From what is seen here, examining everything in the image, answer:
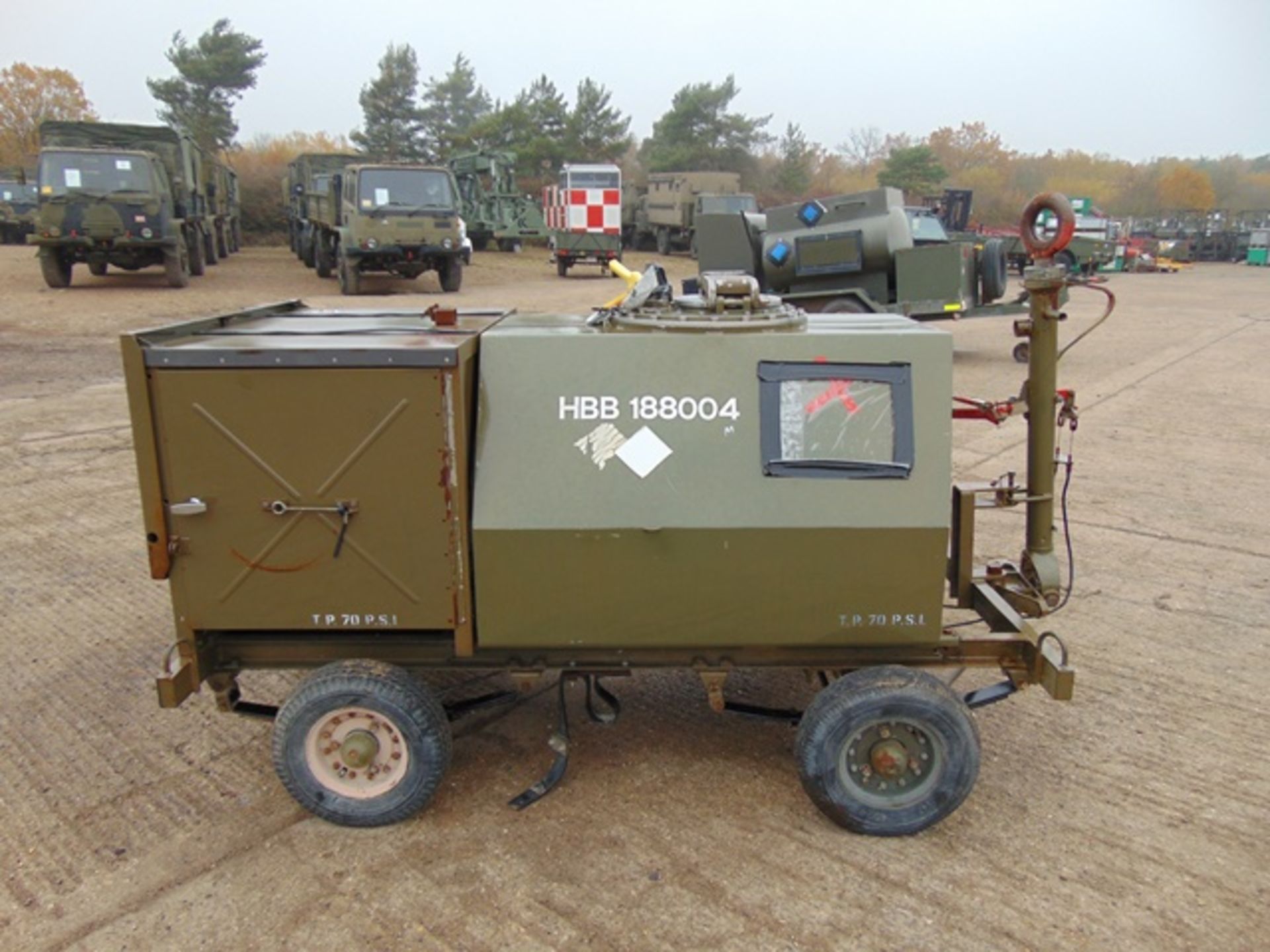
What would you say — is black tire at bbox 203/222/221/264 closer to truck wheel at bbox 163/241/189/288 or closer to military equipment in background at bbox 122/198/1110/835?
truck wheel at bbox 163/241/189/288

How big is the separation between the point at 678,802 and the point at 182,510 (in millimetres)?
1816

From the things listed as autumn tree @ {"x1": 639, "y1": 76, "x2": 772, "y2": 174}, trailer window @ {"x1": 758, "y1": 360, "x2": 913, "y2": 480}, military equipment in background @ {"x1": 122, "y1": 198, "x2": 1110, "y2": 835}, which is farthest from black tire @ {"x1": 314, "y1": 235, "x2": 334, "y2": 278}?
autumn tree @ {"x1": 639, "y1": 76, "x2": 772, "y2": 174}

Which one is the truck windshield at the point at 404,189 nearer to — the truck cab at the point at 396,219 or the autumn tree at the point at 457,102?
the truck cab at the point at 396,219

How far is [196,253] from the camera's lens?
67.6 feet

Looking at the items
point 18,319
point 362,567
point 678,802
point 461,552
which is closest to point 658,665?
point 678,802

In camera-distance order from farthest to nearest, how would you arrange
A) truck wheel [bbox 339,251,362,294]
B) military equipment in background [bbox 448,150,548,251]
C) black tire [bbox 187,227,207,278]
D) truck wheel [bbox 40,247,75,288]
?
military equipment in background [bbox 448,150,548,251] → black tire [bbox 187,227,207,278] → truck wheel [bbox 339,251,362,294] → truck wheel [bbox 40,247,75,288]

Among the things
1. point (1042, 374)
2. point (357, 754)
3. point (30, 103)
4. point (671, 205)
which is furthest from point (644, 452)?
point (30, 103)

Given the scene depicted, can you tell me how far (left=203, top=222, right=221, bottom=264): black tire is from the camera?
23.0 m

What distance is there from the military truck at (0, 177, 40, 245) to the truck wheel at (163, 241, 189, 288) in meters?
13.2

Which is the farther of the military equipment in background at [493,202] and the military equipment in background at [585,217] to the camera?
the military equipment in background at [493,202]

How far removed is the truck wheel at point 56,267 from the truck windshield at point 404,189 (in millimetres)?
5021

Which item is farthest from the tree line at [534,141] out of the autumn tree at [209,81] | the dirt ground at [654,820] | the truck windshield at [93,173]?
the dirt ground at [654,820]

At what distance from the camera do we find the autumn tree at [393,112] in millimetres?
48531

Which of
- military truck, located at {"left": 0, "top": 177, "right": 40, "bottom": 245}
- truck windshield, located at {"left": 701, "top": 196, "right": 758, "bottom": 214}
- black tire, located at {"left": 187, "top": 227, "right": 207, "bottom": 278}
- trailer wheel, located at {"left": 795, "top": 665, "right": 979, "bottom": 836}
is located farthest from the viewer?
military truck, located at {"left": 0, "top": 177, "right": 40, "bottom": 245}
